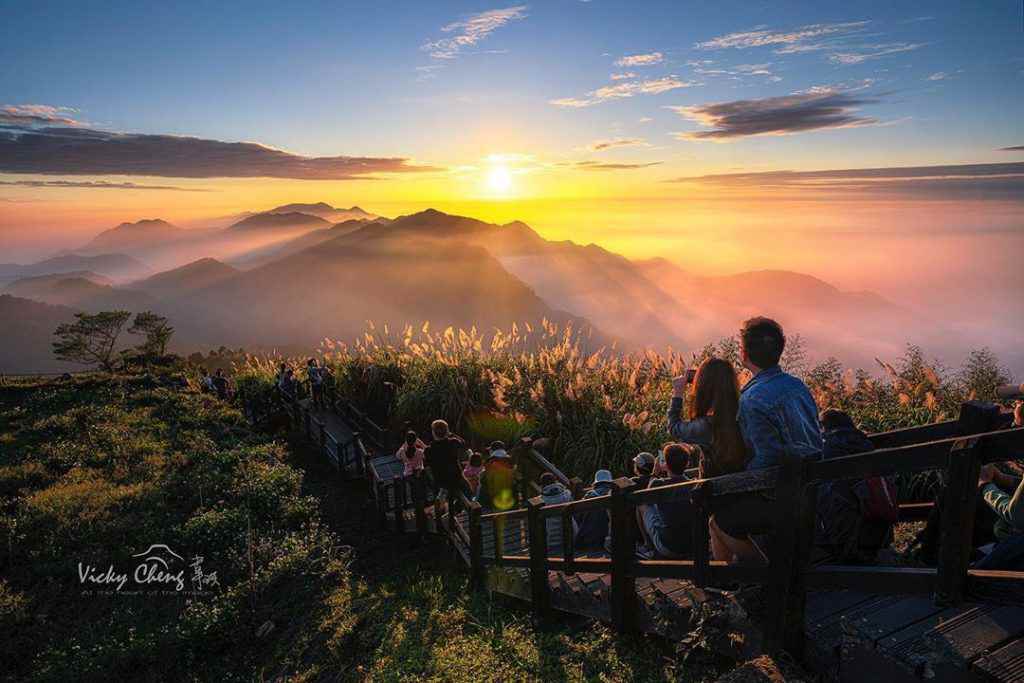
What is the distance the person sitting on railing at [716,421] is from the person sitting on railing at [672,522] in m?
0.89

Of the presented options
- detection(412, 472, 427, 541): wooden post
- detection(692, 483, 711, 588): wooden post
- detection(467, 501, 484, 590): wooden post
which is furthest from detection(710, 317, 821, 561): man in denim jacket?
detection(412, 472, 427, 541): wooden post

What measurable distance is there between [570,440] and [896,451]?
7.46 m

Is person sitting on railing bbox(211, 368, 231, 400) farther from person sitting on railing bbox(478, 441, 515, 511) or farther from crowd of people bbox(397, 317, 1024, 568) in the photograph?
crowd of people bbox(397, 317, 1024, 568)

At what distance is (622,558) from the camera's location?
4566mm

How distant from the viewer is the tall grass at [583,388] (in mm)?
9219

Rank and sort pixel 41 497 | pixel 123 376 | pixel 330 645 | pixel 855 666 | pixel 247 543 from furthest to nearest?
pixel 123 376 → pixel 41 497 → pixel 247 543 → pixel 330 645 → pixel 855 666

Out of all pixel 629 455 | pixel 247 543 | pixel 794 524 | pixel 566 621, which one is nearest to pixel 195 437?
pixel 247 543

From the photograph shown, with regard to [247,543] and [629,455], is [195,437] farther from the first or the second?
[629,455]

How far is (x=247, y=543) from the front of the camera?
30.5 feet

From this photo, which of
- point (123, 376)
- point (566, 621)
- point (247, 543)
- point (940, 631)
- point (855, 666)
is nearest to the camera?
point (940, 631)

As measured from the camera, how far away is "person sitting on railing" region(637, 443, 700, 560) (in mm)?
4703

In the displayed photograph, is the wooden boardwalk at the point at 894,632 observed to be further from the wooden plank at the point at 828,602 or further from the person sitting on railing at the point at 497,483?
the person sitting on railing at the point at 497,483

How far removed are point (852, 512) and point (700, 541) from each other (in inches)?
38.1

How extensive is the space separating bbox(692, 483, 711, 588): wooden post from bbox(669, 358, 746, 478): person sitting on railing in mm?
285
